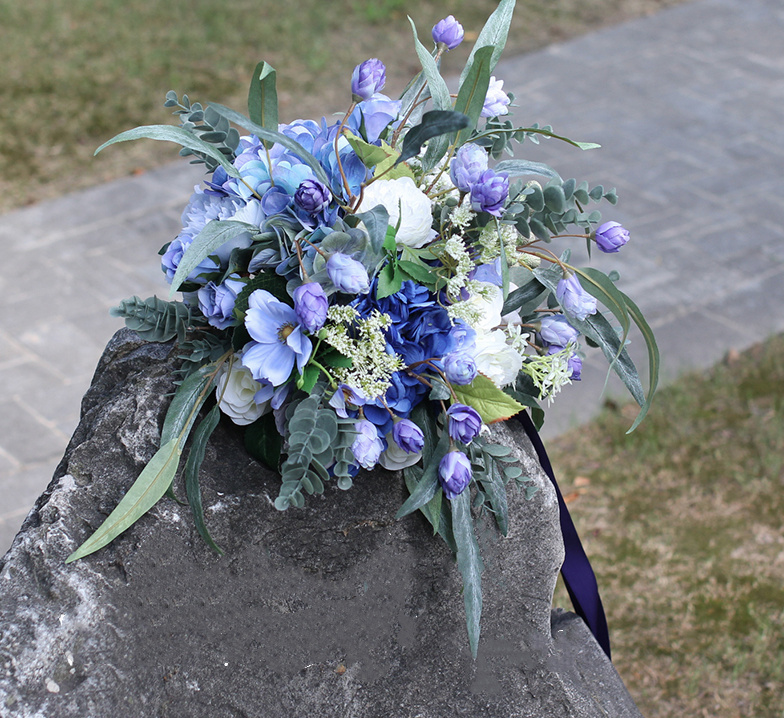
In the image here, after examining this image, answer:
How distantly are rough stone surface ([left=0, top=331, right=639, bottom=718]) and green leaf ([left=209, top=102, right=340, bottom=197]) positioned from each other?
16.7 inches

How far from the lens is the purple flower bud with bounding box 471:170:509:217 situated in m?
1.14

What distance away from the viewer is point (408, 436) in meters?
1.17

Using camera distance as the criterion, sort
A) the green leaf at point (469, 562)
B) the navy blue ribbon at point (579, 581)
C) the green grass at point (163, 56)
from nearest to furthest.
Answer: the green leaf at point (469, 562) → the navy blue ribbon at point (579, 581) → the green grass at point (163, 56)

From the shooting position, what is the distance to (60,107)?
5.66 m

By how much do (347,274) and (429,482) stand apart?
33 centimetres

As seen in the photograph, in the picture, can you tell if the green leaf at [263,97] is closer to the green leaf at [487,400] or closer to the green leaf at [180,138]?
the green leaf at [180,138]

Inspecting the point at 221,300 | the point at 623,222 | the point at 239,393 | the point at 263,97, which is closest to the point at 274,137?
the point at 263,97

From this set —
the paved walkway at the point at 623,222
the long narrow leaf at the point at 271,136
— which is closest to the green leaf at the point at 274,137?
the long narrow leaf at the point at 271,136

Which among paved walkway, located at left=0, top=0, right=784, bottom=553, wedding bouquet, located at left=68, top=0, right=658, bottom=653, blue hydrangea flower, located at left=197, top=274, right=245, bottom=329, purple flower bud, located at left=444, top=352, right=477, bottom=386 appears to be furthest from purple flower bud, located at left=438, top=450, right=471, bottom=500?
paved walkway, located at left=0, top=0, right=784, bottom=553

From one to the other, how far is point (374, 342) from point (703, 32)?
6471 millimetres

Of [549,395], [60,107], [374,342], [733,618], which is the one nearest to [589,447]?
[733,618]

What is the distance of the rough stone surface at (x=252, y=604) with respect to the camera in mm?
1225

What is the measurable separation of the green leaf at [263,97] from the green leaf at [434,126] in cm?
22

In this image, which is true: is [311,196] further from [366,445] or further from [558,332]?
[558,332]
